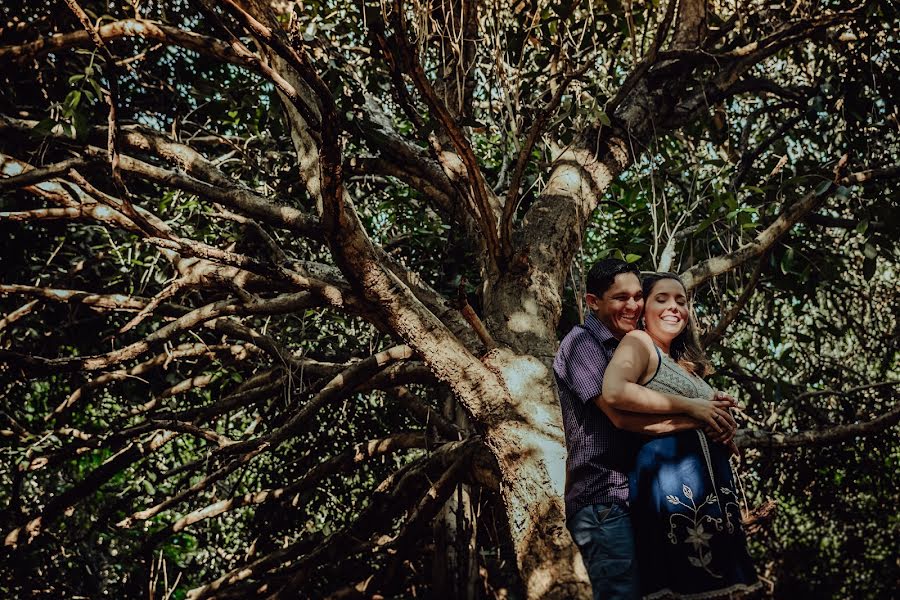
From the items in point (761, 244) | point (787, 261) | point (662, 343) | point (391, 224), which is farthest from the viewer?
point (391, 224)

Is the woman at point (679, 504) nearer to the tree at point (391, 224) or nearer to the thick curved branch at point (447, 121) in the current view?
the tree at point (391, 224)

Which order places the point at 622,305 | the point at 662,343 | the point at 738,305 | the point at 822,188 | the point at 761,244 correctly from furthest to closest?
1. the point at 738,305
2. the point at 761,244
3. the point at 822,188
4. the point at 622,305
5. the point at 662,343

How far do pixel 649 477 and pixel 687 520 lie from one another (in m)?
0.16

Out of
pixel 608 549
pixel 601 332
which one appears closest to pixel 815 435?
pixel 601 332

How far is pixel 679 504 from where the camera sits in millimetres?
2318

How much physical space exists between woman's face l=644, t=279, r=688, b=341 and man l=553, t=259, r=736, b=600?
0.09m

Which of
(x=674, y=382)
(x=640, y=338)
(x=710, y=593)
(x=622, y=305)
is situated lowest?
(x=710, y=593)

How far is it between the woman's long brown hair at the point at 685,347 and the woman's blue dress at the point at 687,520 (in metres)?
0.44

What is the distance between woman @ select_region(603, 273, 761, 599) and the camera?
2244mm

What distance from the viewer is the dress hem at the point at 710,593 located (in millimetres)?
2189

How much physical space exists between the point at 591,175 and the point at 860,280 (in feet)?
11.8

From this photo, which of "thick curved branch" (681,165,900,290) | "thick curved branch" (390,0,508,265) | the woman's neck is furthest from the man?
"thick curved branch" (681,165,900,290)

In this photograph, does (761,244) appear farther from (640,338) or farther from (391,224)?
(391,224)

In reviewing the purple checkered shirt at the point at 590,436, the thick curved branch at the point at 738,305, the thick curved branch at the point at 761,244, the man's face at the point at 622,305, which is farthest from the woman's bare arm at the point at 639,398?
the thick curved branch at the point at 738,305
